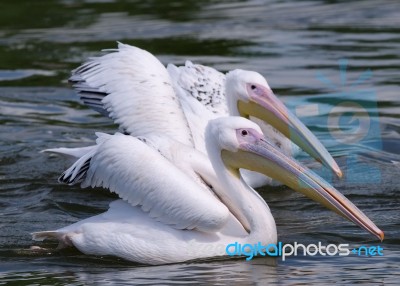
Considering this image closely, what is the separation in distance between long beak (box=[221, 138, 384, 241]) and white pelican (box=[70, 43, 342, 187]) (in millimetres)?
560

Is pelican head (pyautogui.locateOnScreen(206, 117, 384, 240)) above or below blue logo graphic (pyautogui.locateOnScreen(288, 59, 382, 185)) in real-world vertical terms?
below

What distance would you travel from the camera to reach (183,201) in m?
6.03

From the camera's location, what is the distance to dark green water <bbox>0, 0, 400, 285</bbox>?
5.97m

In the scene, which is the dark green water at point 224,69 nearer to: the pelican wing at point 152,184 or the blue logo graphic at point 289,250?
the blue logo graphic at point 289,250

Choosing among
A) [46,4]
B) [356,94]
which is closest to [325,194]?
[356,94]

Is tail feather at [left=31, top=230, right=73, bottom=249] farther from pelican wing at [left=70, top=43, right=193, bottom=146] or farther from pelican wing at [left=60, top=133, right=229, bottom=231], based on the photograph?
pelican wing at [left=70, top=43, right=193, bottom=146]

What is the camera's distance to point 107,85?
745 cm

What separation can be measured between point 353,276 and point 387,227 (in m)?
0.97

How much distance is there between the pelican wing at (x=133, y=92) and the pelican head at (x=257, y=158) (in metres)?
0.70

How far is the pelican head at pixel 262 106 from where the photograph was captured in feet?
22.7

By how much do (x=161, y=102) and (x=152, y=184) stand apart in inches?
45.7

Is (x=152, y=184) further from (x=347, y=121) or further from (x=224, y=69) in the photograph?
(x=224, y=69)

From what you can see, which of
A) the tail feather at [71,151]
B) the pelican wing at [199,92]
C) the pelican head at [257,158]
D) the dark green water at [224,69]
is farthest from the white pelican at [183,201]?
the pelican wing at [199,92]

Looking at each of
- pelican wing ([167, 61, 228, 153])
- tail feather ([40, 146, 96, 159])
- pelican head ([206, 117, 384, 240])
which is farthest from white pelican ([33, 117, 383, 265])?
pelican wing ([167, 61, 228, 153])
